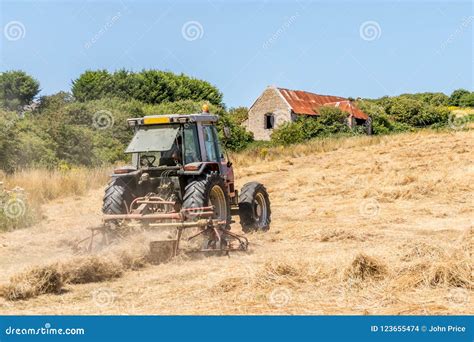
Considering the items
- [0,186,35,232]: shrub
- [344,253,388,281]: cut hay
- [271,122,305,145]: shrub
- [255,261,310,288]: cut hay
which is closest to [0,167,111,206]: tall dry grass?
[0,186,35,232]: shrub

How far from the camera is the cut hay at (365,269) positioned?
771 cm

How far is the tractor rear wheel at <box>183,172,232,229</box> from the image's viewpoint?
33.1 ft

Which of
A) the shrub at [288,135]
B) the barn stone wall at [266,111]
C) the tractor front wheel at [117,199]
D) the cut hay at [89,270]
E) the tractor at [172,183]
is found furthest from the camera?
the barn stone wall at [266,111]

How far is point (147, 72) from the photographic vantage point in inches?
1902

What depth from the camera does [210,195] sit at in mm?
10719

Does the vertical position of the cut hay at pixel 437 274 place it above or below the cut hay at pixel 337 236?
below

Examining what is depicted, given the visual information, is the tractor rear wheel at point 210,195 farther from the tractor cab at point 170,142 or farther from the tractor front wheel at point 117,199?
the tractor front wheel at point 117,199

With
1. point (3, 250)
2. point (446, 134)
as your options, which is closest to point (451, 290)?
point (3, 250)

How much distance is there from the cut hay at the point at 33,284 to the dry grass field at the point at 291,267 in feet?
0.04

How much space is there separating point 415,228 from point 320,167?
1292cm

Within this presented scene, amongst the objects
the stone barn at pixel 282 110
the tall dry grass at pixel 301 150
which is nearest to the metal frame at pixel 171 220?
the tall dry grass at pixel 301 150

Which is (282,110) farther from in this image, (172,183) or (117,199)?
(117,199)

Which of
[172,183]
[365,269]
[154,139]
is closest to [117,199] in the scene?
[172,183]
